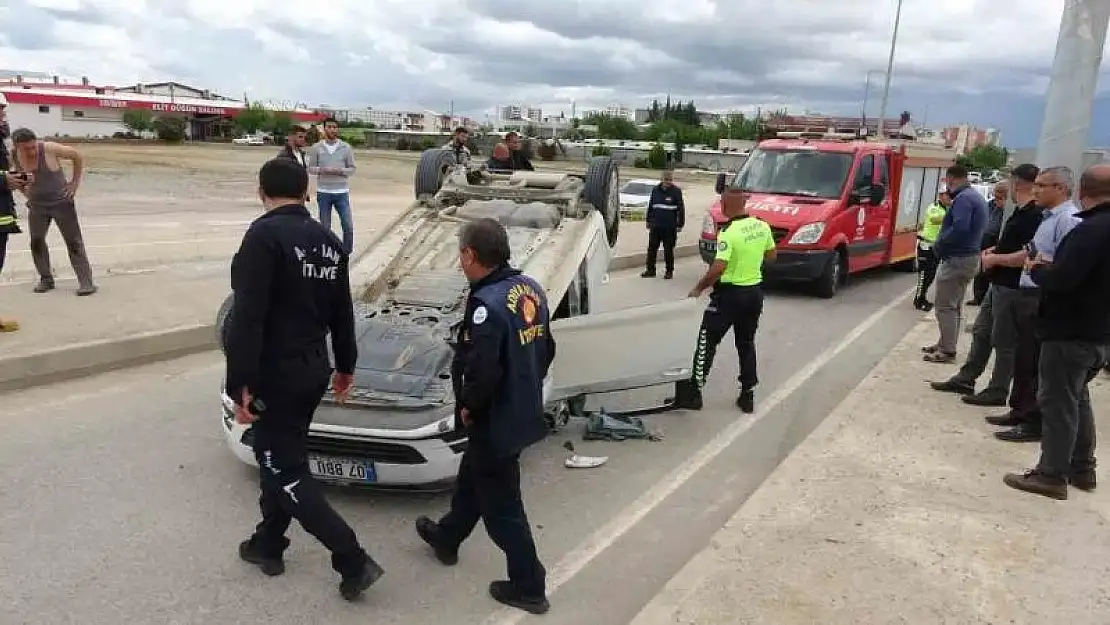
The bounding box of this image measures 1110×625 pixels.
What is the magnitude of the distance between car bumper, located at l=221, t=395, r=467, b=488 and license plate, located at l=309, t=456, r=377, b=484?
0.05ft

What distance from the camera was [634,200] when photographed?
23125 mm

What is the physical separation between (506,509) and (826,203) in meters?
9.23

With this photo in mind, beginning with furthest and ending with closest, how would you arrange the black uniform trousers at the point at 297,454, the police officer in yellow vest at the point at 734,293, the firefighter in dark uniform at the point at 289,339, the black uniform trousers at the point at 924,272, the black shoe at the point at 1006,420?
the black uniform trousers at the point at 924,272 < the police officer in yellow vest at the point at 734,293 < the black shoe at the point at 1006,420 < the black uniform trousers at the point at 297,454 < the firefighter in dark uniform at the point at 289,339

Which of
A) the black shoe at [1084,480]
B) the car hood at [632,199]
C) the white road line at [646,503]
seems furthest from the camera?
the car hood at [632,199]

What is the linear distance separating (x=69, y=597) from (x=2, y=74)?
141 metres

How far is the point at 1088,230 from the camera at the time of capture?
424cm

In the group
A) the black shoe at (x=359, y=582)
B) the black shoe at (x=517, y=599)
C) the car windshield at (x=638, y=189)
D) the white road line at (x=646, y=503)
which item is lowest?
the white road line at (x=646, y=503)

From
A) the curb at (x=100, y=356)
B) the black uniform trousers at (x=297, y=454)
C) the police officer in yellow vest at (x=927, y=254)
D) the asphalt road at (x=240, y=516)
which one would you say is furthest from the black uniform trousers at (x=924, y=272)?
the black uniform trousers at (x=297, y=454)

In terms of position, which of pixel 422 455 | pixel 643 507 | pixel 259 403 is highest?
pixel 259 403

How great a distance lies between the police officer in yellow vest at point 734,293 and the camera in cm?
612

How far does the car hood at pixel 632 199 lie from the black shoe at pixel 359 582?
19.8 m

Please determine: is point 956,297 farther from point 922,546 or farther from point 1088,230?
point 922,546

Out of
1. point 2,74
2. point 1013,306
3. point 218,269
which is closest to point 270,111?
point 2,74

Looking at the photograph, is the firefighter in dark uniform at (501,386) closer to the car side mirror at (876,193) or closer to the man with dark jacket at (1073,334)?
the man with dark jacket at (1073,334)
